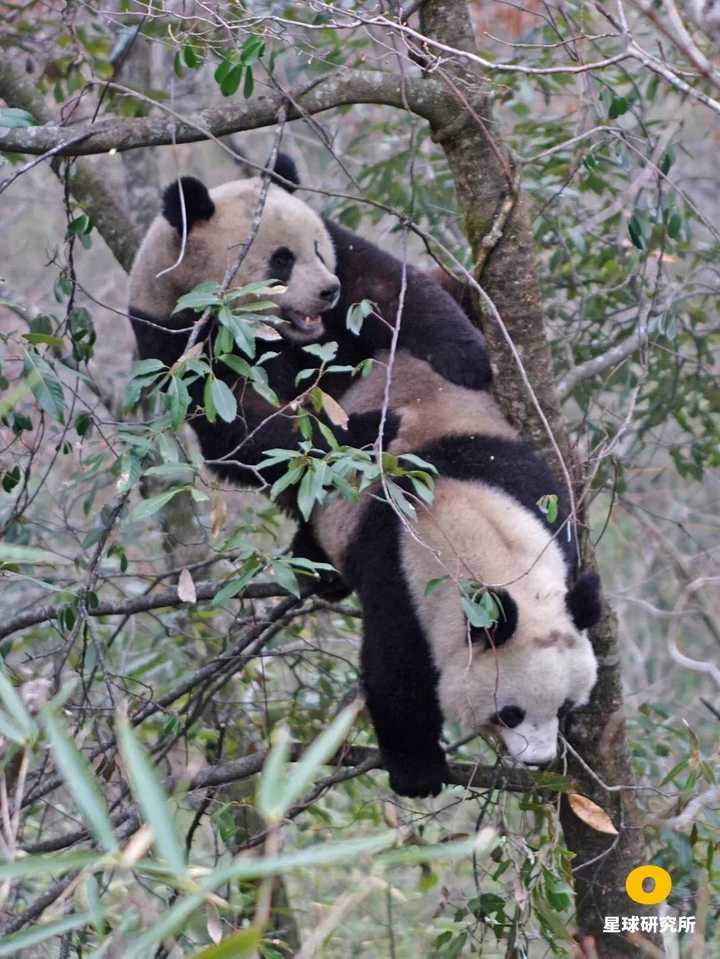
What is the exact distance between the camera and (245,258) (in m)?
4.48

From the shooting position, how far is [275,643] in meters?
5.66

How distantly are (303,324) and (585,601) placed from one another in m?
1.53

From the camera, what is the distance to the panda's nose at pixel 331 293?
4301mm

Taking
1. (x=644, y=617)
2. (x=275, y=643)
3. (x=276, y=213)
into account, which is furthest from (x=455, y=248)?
(x=644, y=617)

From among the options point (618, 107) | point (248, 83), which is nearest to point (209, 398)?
point (248, 83)

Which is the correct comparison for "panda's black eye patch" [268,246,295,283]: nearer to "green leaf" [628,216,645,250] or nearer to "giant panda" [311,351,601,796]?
"giant panda" [311,351,601,796]

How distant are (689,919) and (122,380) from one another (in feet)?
16.0

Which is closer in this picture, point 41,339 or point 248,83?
point 41,339

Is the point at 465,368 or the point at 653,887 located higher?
the point at 465,368

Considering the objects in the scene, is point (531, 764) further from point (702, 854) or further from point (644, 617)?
point (644, 617)

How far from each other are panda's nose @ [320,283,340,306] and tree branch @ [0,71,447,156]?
32.0 inches

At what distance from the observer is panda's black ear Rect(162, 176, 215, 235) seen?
4242 millimetres

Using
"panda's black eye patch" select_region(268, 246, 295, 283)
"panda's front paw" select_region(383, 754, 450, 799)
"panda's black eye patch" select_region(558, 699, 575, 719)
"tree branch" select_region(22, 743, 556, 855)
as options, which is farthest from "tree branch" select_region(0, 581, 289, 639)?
"panda's black eye patch" select_region(268, 246, 295, 283)

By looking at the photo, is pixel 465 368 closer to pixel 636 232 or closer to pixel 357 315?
pixel 636 232
